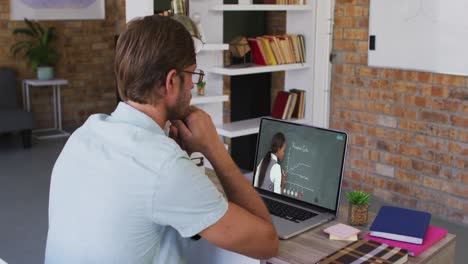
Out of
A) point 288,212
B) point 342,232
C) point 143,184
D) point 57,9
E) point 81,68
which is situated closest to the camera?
point 143,184

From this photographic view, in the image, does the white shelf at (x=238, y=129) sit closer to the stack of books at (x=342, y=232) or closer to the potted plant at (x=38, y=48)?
the stack of books at (x=342, y=232)

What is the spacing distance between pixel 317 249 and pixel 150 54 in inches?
30.0

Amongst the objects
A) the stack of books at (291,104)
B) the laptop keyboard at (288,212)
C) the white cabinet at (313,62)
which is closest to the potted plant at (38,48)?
the white cabinet at (313,62)

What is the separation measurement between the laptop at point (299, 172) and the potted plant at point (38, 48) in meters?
5.05

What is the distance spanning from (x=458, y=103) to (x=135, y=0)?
221cm

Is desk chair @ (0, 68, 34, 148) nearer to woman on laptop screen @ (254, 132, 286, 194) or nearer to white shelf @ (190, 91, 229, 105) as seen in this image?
white shelf @ (190, 91, 229, 105)

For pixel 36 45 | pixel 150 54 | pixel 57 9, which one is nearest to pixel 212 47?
pixel 150 54

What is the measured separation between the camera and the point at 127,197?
4.28ft

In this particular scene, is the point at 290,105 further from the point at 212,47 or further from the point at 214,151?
the point at 214,151

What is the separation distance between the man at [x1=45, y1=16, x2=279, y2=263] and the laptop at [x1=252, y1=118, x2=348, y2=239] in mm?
515

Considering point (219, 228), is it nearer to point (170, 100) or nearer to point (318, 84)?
point (170, 100)

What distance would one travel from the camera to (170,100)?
144 centimetres

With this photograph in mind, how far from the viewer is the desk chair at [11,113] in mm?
6160

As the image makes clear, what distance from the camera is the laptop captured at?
1.97m
